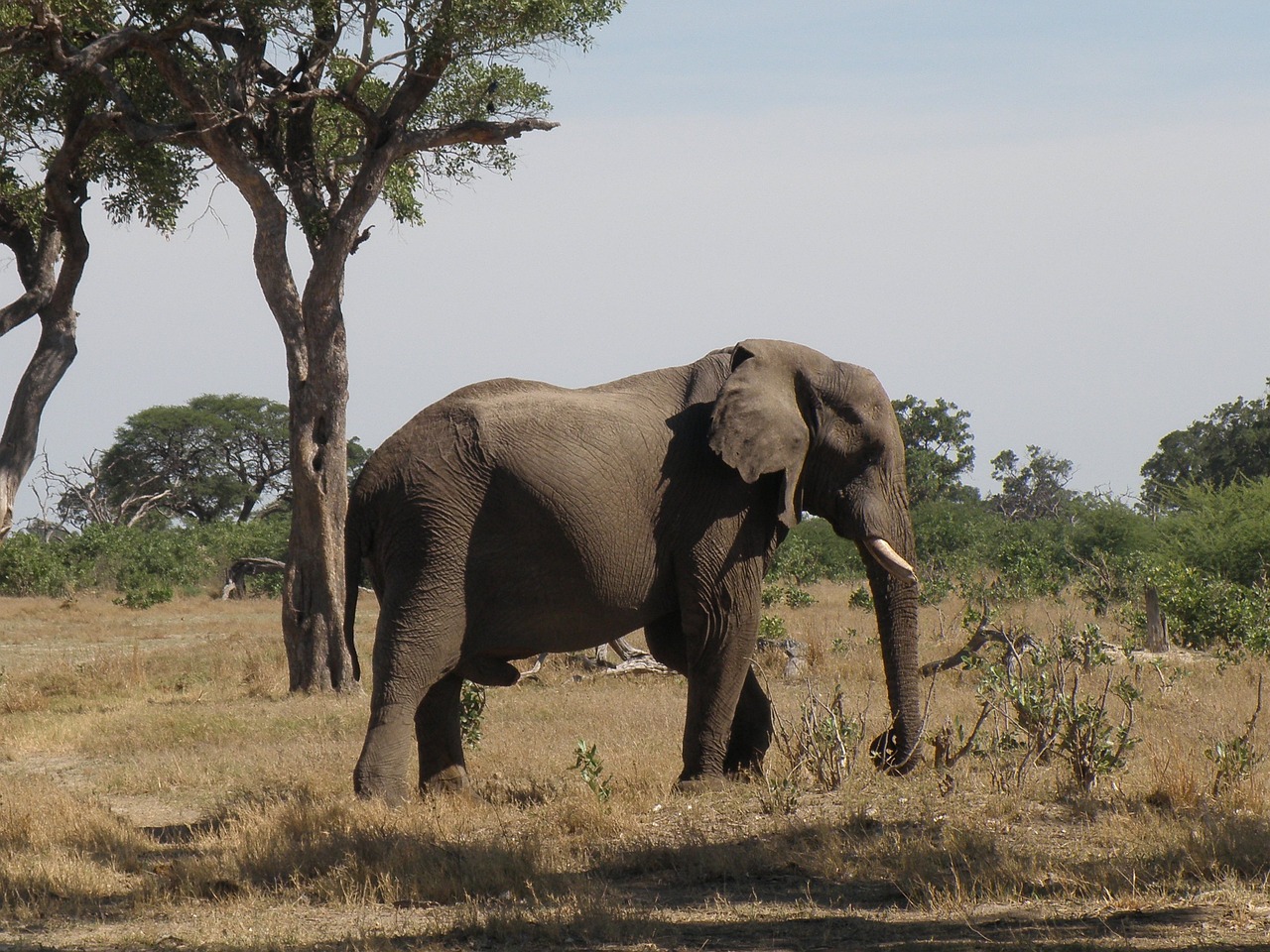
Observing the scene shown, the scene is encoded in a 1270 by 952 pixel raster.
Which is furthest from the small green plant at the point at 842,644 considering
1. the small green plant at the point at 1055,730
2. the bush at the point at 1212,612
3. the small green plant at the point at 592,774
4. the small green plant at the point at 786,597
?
the small green plant at the point at 592,774

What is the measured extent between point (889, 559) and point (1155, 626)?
8.01 m

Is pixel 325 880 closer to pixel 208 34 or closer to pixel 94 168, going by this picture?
pixel 208 34

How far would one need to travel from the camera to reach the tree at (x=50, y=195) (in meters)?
16.3

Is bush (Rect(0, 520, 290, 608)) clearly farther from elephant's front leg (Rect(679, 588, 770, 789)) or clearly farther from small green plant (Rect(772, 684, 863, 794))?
small green plant (Rect(772, 684, 863, 794))

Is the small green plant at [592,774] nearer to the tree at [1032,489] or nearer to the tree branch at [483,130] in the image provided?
the tree branch at [483,130]

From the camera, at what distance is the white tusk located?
27.8 feet

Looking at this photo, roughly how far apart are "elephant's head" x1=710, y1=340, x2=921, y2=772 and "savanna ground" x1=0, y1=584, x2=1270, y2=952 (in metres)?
0.56

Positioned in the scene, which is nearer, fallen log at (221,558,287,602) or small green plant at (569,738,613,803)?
small green plant at (569,738,613,803)

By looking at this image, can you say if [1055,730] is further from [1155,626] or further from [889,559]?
[1155,626]

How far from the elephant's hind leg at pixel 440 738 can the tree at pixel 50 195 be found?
9.28m

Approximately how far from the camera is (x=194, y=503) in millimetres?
55094

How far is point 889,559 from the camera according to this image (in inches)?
335

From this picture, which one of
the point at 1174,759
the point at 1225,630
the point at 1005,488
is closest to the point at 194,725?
the point at 1174,759

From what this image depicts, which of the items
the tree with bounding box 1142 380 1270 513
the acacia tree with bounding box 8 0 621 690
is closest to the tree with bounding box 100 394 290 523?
the tree with bounding box 1142 380 1270 513
